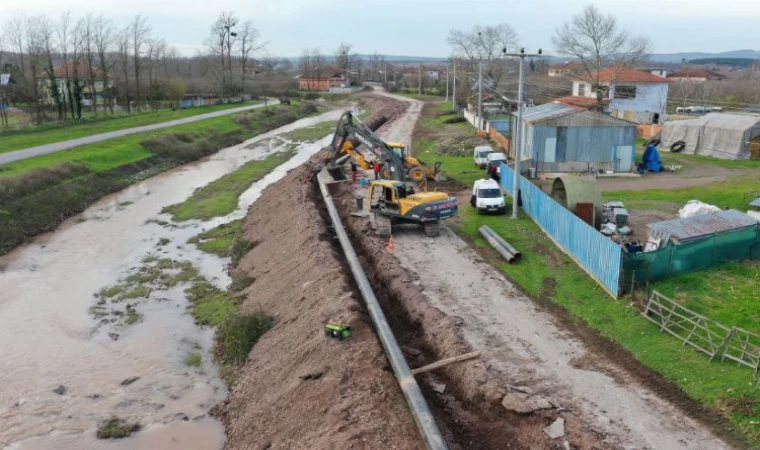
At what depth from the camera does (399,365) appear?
15.8 metres

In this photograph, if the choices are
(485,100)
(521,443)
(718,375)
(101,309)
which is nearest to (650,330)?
(718,375)

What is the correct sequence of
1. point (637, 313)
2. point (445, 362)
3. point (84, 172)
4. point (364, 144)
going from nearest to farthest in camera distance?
point (445, 362) → point (637, 313) → point (364, 144) → point (84, 172)

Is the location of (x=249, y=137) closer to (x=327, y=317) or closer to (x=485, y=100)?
(x=485, y=100)

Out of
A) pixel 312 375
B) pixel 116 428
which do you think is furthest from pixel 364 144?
pixel 116 428

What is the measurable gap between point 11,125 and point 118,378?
5718 cm

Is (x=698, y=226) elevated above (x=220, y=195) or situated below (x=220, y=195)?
above

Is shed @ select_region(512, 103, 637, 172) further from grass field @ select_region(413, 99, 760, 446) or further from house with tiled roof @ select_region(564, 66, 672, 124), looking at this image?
house with tiled roof @ select_region(564, 66, 672, 124)

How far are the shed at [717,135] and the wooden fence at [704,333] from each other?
102ft

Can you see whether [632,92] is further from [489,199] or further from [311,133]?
[489,199]

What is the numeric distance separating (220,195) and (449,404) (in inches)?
1236

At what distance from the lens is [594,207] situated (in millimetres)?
26656

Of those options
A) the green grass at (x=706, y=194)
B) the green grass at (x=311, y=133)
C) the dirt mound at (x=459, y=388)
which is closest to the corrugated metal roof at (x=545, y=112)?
the green grass at (x=706, y=194)

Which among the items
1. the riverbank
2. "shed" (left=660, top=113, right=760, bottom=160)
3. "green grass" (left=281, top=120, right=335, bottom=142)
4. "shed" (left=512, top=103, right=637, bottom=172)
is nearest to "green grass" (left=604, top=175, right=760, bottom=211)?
"shed" (left=512, top=103, right=637, bottom=172)

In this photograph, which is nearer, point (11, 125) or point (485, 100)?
point (11, 125)
